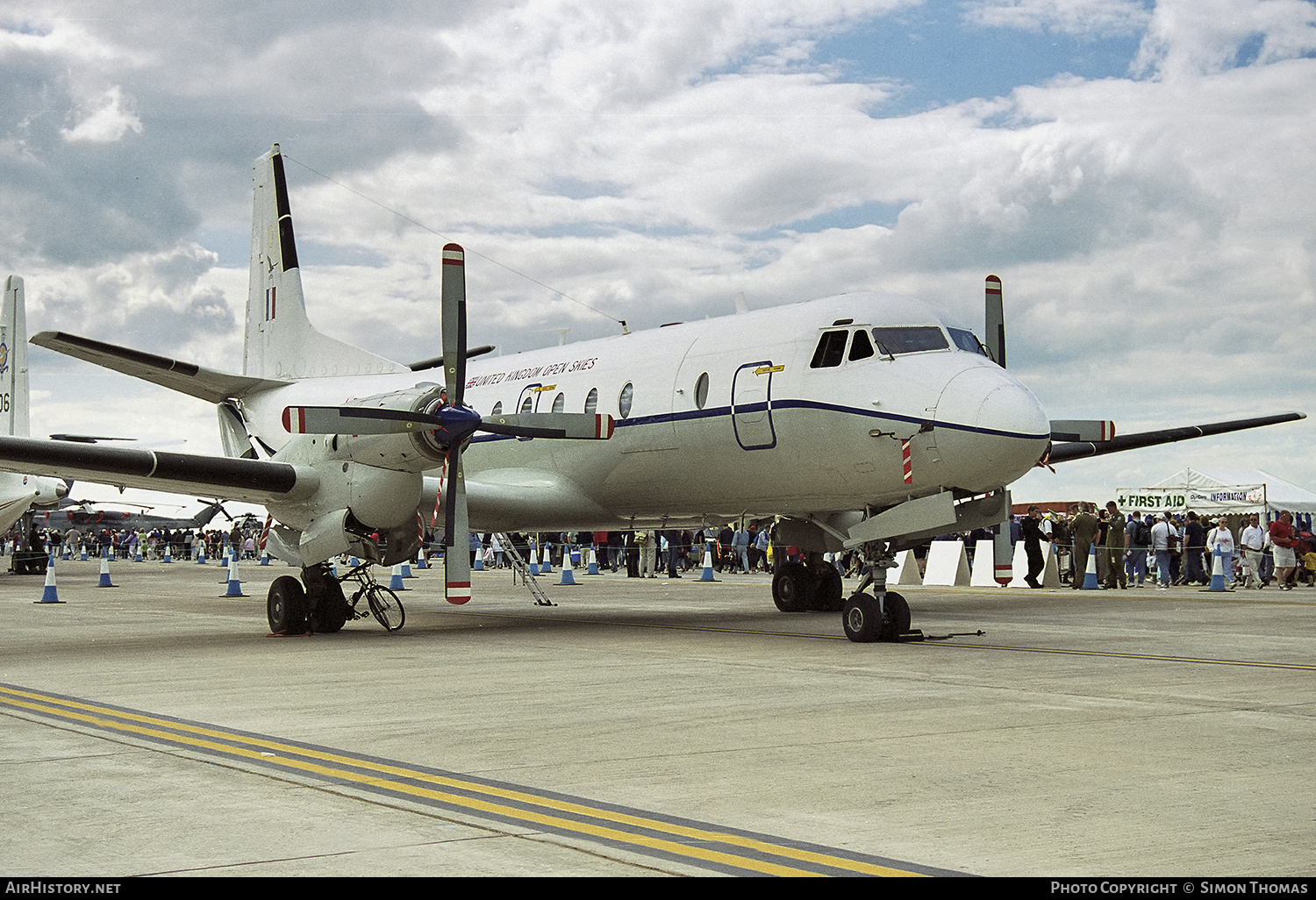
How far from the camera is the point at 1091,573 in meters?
27.2

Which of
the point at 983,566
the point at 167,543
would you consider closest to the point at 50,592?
the point at 983,566

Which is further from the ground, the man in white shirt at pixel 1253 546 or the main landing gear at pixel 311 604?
the man in white shirt at pixel 1253 546

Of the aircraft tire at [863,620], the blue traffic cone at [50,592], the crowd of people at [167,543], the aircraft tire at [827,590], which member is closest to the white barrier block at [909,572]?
the aircraft tire at [827,590]

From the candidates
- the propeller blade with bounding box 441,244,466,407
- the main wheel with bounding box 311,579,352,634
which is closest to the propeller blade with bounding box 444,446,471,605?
the propeller blade with bounding box 441,244,466,407

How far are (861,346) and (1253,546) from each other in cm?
1617

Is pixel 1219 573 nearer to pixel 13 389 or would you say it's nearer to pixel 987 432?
pixel 987 432

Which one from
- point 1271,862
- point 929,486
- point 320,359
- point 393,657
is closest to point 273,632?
point 393,657

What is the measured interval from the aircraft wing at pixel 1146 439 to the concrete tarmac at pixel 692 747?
16.4 feet

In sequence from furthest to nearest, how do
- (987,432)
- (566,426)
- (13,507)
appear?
(13,507) → (566,426) → (987,432)

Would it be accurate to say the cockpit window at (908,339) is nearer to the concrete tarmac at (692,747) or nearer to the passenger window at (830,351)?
the passenger window at (830,351)

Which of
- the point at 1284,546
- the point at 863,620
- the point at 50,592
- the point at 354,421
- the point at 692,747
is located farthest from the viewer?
the point at 1284,546

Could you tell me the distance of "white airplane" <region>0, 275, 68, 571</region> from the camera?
30391mm

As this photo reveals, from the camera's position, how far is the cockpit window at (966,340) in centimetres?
1488
